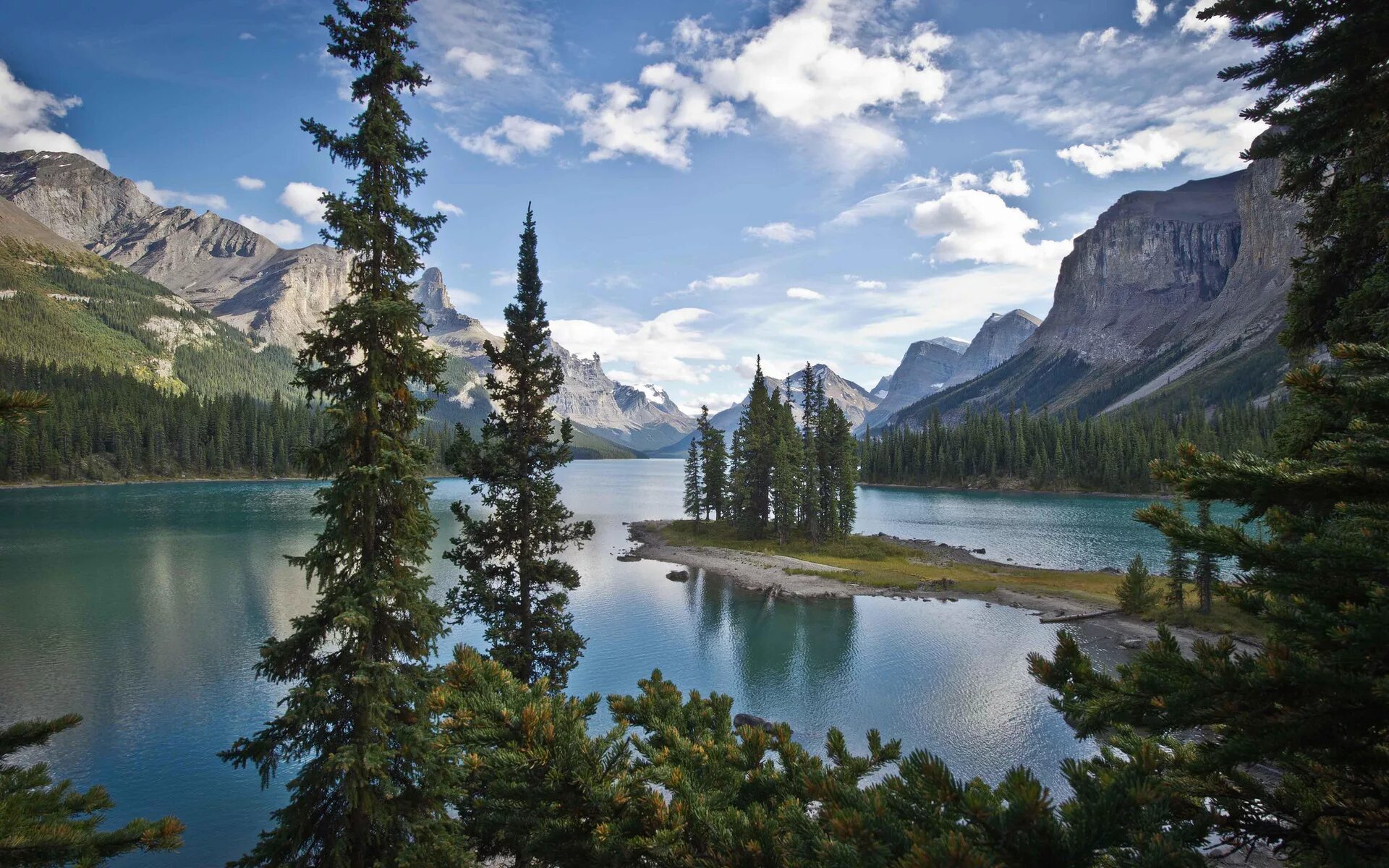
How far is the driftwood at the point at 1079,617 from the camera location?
1730 inches

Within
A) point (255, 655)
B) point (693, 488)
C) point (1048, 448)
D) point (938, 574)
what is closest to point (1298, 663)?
point (255, 655)

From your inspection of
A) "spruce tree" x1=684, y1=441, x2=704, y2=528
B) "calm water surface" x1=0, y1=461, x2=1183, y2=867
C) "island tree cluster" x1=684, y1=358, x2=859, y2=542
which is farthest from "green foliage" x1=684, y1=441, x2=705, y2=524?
"calm water surface" x1=0, y1=461, x2=1183, y2=867

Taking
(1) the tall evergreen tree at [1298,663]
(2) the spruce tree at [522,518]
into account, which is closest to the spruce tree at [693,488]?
(2) the spruce tree at [522,518]

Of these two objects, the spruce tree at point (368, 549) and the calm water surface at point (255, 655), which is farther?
the calm water surface at point (255, 655)

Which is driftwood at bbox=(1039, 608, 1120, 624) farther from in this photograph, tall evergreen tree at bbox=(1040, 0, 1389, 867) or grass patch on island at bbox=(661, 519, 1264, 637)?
tall evergreen tree at bbox=(1040, 0, 1389, 867)

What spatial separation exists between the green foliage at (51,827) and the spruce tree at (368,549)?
5942 millimetres

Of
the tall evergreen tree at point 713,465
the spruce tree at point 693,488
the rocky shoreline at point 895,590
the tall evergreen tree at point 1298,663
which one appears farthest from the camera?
the spruce tree at point 693,488

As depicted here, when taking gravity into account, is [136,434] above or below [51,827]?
above

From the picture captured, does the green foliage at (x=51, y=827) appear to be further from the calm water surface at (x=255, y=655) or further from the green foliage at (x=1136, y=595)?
the green foliage at (x=1136, y=595)

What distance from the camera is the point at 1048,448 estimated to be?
515 ft

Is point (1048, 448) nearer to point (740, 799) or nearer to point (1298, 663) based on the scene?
point (740, 799)

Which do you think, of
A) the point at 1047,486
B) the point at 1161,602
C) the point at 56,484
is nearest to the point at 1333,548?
the point at 1161,602

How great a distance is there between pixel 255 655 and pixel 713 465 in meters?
59.2

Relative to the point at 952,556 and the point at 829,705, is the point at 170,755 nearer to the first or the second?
the point at 829,705
